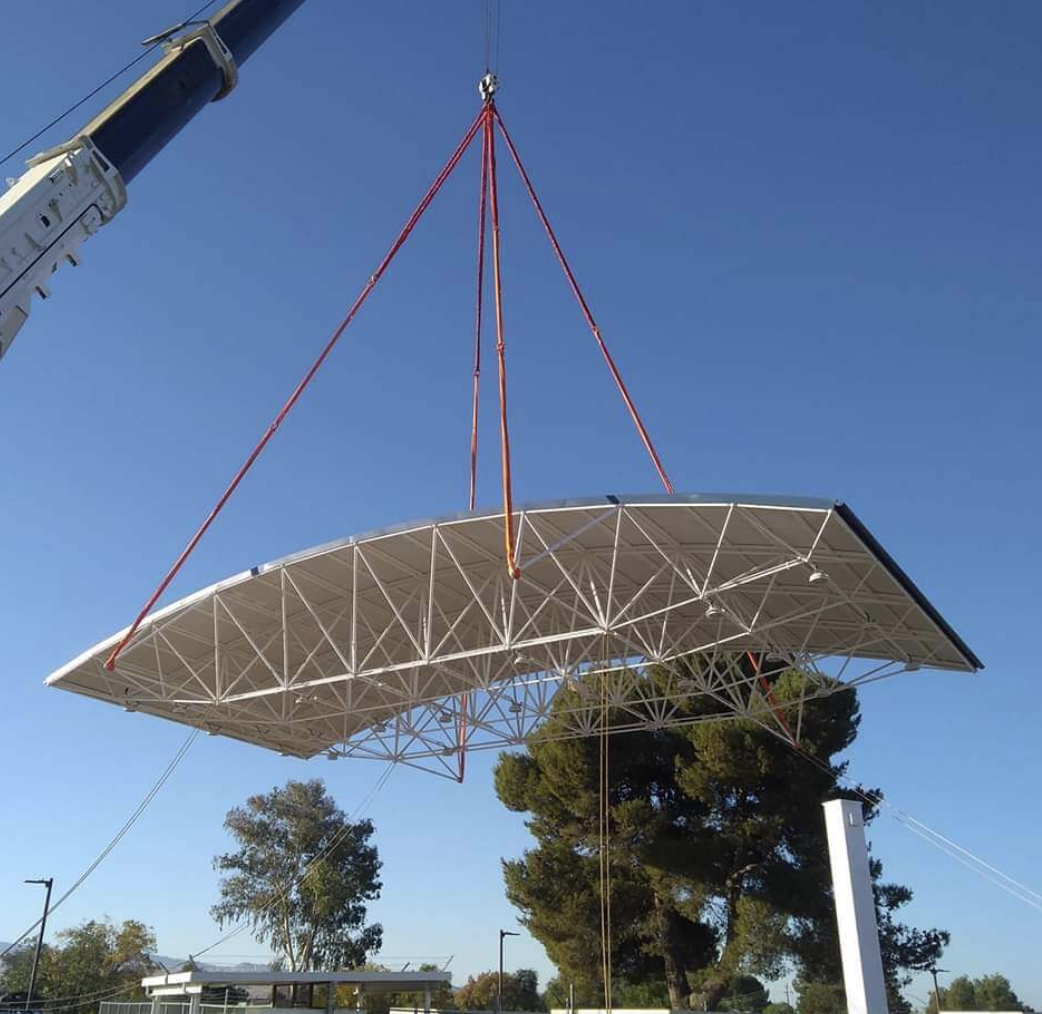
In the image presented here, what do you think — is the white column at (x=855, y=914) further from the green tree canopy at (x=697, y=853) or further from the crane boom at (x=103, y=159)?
the green tree canopy at (x=697, y=853)

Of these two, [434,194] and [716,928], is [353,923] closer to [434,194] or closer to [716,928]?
[716,928]

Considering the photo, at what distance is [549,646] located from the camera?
23.8m

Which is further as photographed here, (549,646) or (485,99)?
(549,646)

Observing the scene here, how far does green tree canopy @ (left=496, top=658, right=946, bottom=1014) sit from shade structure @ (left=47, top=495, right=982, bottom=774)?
29.6 ft

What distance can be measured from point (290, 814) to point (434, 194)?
152 ft

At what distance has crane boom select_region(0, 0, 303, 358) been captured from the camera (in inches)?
416

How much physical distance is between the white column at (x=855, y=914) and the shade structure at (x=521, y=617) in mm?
6393

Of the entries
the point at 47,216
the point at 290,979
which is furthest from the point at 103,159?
the point at 290,979

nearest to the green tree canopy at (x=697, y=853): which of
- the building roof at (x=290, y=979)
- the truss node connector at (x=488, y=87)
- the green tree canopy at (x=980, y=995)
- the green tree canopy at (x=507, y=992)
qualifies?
the building roof at (x=290, y=979)

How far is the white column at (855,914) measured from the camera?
12.6 m

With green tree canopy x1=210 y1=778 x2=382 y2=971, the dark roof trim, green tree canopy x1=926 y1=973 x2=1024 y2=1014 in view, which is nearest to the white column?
the dark roof trim

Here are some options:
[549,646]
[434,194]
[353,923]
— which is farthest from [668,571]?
[353,923]

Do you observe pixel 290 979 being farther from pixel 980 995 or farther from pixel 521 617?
pixel 980 995

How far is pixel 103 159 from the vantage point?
11.5 m
